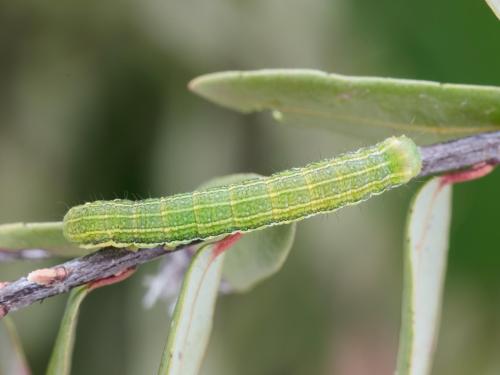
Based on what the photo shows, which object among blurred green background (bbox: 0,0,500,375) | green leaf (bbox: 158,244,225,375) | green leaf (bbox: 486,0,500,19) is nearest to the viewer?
green leaf (bbox: 158,244,225,375)

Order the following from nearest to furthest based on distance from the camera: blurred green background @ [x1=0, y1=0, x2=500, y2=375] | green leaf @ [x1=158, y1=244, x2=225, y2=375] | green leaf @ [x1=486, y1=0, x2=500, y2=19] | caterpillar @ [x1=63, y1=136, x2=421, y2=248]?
green leaf @ [x1=158, y1=244, x2=225, y2=375]
green leaf @ [x1=486, y1=0, x2=500, y2=19]
caterpillar @ [x1=63, y1=136, x2=421, y2=248]
blurred green background @ [x1=0, y1=0, x2=500, y2=375]

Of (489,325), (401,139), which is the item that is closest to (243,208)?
(401,139)

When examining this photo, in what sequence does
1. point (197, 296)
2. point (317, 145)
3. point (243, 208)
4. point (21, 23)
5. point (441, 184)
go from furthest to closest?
point (317, 145), point (21, 23), point (441, 184), point (243, 208), point (197, 296)

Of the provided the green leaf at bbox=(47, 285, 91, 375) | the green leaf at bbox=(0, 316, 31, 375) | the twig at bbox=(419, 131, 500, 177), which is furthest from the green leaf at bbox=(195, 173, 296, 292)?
the green leaf at bbox=(0, 316, 31, 375)

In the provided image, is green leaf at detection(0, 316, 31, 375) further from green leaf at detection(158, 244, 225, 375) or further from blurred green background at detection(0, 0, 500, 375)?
blurred green background at detection(0, 0, 500, 375)

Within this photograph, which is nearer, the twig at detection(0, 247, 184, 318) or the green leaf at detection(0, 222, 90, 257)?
the twig at detection(0, 247, 184, 318)

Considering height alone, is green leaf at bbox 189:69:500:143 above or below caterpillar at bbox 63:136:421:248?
above

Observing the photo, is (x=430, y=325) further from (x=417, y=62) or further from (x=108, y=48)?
(x=108, y=48)
